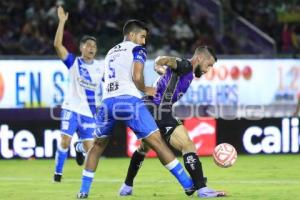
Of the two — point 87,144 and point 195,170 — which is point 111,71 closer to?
point 195,170

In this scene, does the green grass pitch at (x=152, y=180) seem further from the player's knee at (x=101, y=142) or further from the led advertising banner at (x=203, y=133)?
the player's knee at (x=101, y=142)

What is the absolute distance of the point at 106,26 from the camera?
79.4 ft

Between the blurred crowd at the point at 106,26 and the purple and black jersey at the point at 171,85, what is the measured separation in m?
10.6

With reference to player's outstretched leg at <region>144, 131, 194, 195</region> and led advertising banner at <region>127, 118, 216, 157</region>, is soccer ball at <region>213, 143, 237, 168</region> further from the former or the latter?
led advertising banner at <region>127, 118, 216, 157</region>

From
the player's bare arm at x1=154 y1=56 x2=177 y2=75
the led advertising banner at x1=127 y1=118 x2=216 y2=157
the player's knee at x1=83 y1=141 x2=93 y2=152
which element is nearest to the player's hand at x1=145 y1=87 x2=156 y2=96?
the player's bare arm at x1=154 y1=56 x2=177 y2=75

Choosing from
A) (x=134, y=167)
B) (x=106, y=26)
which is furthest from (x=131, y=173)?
(x=106, y=26)

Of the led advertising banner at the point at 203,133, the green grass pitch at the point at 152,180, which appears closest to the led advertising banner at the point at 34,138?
the green grass pitch at the point at 152,180

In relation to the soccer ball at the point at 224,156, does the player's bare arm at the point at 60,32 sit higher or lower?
higher

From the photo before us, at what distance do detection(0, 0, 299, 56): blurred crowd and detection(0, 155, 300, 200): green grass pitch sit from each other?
196 inches

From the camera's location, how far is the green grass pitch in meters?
11.5

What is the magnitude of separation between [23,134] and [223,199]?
8.44m

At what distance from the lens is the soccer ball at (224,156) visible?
12.0 metres

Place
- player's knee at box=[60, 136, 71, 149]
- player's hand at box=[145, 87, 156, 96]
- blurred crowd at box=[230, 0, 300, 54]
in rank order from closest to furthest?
player's hand at box=[145, 87, 156, 96] < player's knee at box=[60, 136, 71, 149] < blurred crowd at box=[230, 0, 300, 54]

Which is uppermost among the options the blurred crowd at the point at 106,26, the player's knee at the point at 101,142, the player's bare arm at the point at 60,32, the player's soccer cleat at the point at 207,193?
the blurred crowd at the point at 106,26
